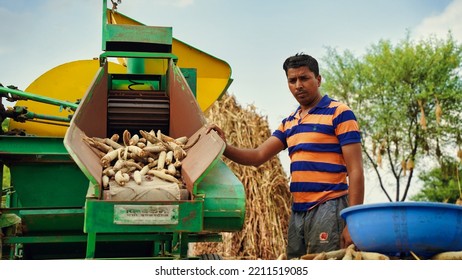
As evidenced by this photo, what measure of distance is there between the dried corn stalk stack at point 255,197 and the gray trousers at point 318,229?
24.7 ft

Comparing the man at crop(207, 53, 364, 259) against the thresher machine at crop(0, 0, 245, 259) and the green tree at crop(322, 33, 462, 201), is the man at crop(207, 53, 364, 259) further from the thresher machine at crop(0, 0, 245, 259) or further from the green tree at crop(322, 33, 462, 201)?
the green tree at crop(322, 33, 462, 201)

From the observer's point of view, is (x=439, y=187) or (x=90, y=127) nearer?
(x=90, y=127)

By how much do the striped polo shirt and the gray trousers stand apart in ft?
0.17

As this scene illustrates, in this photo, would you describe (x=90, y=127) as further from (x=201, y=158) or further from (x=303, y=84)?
(x=303, y=84)

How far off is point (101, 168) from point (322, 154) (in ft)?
4.88

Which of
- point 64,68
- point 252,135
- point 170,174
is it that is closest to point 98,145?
point 170,174

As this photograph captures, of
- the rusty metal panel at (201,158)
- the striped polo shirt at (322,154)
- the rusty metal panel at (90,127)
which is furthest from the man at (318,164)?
the rusty metal panel at (90,127)

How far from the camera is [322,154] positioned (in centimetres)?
452

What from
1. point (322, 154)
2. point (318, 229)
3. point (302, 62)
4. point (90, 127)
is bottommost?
point (318, 229)

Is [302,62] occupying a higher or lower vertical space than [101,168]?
higher

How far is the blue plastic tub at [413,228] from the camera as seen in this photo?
9.36ft

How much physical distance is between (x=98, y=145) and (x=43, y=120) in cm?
220

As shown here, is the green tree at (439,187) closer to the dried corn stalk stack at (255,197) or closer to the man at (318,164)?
the dried corn stalk stack at (255,197)

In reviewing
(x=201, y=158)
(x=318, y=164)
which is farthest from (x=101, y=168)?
(x=318, y=164)
